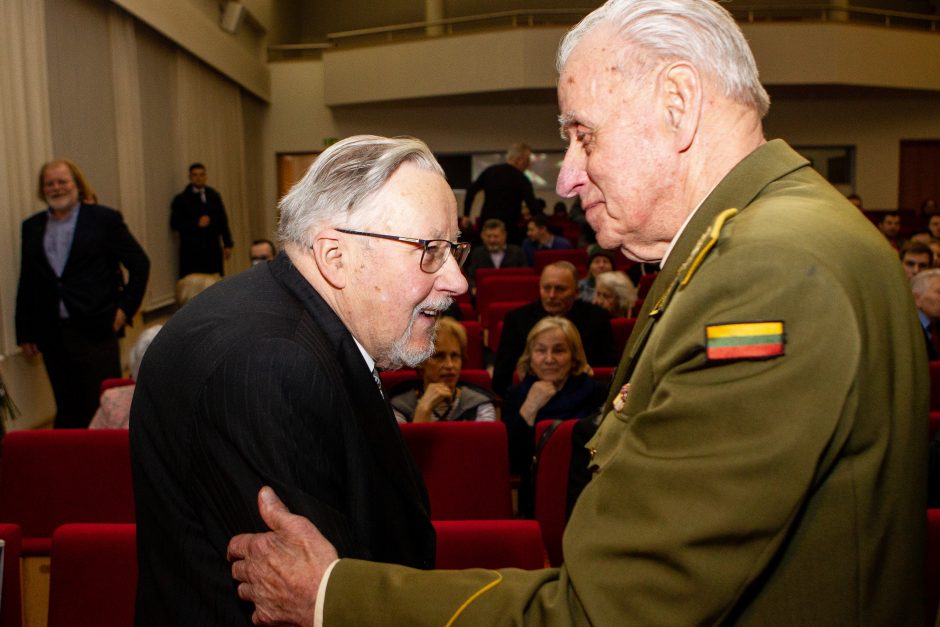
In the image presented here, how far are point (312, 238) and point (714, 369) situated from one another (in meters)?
0.73

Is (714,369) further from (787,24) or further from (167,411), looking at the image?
(787,24)

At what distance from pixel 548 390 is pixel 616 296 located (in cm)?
214

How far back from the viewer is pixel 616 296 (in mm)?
5957

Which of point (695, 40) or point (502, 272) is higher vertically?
point (695, 40)

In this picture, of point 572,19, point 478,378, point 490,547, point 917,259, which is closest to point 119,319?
point 478,378

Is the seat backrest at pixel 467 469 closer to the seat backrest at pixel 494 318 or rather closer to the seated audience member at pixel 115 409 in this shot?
the seated audience member at pixel 115 409

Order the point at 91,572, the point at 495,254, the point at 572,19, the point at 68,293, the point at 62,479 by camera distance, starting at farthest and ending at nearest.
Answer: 1. the point at 572,19
2. the point at 495,254
3. the point at 68,293
4. the point at 62,479
5. the point at 91,572

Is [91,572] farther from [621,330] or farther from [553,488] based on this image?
[621,330]

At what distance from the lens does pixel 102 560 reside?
1.92 meters

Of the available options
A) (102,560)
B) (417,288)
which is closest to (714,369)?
(417,288)

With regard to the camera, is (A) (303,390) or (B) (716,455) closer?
(B) (716,455)

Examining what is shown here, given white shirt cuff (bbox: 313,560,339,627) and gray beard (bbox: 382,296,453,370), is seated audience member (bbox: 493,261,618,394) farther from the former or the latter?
white shirt cuff (bbox: 313,560,339,627)

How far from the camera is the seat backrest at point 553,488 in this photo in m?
2.84

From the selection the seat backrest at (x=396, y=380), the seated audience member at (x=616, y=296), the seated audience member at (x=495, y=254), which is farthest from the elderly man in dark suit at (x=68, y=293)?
the seated audience member at (x=495, y=254)
